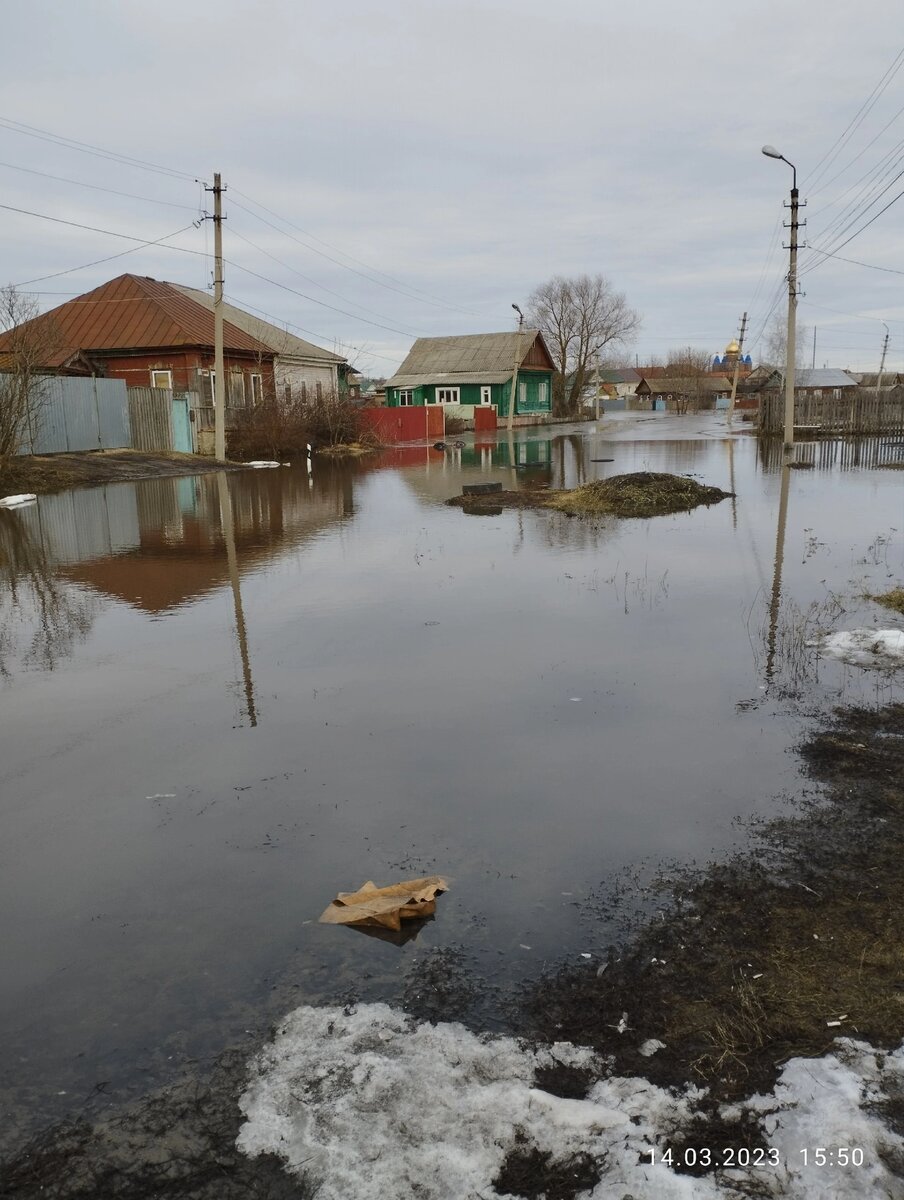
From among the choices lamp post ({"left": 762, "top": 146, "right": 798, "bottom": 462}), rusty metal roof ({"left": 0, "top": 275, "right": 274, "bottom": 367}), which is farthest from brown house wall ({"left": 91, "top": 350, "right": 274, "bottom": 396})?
lamp post ({"left": 762, "top": 146, "right": 798, "bottom": 462})

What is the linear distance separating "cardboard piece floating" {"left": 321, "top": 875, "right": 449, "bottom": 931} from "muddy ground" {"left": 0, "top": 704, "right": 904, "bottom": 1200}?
263mm

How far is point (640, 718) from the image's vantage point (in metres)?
5.59

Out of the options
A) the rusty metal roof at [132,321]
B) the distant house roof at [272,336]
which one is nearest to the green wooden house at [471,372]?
the distant house roof at [272,336]

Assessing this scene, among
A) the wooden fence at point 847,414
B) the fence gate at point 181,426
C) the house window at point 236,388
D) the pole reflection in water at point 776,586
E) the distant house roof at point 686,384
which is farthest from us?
the distant house roof at point 686,384

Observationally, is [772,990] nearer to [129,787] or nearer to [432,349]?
[129,787]

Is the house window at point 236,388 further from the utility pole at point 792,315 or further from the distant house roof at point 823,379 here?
the distant house roof at point 823,379

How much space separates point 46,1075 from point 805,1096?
2326 millimetres

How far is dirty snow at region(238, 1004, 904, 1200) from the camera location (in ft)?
→ 7.55

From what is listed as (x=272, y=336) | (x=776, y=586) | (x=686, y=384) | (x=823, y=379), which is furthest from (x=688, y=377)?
(x=776, y=586)

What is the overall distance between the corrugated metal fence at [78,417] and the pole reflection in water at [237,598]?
23.1ft

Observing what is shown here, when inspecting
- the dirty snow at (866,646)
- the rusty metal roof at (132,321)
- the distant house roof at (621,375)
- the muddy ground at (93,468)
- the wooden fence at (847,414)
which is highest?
the distant house roof at (621,375)

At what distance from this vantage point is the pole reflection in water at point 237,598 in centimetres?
615

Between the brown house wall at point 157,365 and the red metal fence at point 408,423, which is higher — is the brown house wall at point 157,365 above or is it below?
above

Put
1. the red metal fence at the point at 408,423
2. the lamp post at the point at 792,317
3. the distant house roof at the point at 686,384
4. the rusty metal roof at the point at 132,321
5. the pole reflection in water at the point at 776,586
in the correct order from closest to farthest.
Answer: the pole reflection in water at the point at 776,586
the lamp post at the point at 792,317
the rusty metal roof at the point at 132,321
the red metal fence at the point at 408,423
the distant house roof at the point at 686,384
